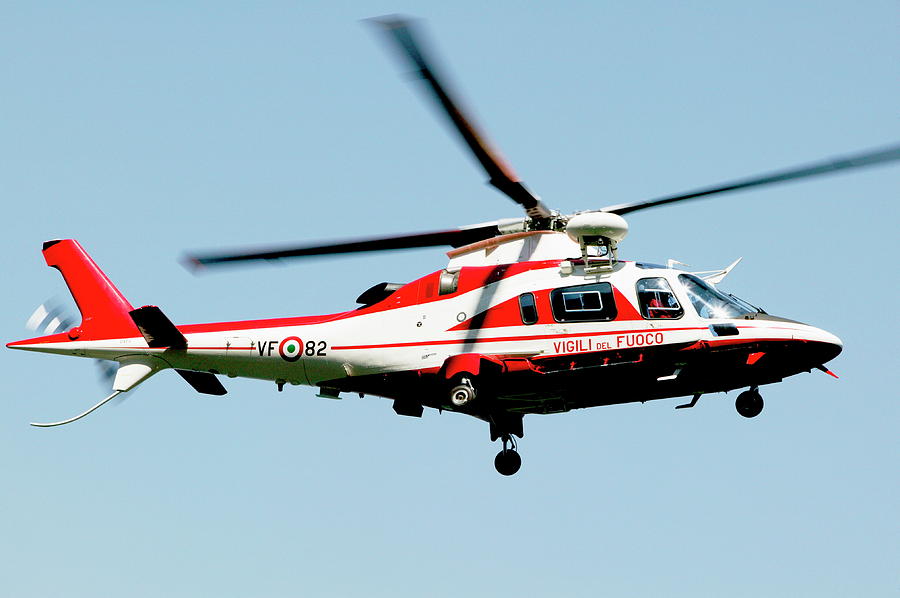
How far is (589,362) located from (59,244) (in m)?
11.2

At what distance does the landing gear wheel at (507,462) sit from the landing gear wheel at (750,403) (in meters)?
4.20

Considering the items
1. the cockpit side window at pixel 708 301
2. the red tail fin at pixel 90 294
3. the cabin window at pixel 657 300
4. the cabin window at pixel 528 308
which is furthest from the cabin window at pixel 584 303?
the red tail fin at pixel 90 294

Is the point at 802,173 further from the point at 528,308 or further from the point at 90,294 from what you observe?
the point at 90,294

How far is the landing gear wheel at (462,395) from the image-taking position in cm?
1902

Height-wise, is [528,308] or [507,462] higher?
[528,308]

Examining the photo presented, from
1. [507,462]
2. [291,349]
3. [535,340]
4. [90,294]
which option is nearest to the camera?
[535,340]

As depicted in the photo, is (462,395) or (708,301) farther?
(708,301)

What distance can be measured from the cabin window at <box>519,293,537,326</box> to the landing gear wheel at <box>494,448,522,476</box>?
2.85 meters

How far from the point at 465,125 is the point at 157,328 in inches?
310

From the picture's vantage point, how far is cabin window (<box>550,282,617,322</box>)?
1917 centimetres

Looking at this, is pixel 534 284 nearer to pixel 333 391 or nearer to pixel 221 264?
pixel 333 391

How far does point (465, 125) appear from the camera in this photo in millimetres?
15969

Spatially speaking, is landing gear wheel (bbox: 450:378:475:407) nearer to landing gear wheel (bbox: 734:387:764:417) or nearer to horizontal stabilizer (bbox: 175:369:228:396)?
landing gear wheel (bbox: 734:387:764:417)

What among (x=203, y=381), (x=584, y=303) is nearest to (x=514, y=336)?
(x=584, y=303)
